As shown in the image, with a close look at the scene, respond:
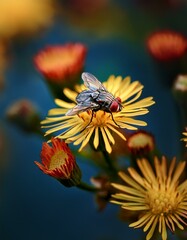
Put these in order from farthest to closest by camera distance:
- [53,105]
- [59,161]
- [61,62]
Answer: [53,105]
[61,62]
[59,161]

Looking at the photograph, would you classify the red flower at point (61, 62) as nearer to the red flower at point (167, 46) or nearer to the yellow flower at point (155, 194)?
the red flower at point (167, 46)

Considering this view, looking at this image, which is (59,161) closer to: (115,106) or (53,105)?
(115,106)

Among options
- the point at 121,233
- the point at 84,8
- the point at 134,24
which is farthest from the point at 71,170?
the point at 84,8

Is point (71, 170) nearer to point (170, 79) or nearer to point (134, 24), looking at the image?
point (170, 79)

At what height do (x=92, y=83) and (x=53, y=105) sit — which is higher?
(x=53, y=105)

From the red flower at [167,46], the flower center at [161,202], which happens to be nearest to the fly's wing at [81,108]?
the flower center at [161,202]

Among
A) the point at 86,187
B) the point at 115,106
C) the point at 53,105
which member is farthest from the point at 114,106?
the point at 53,105
